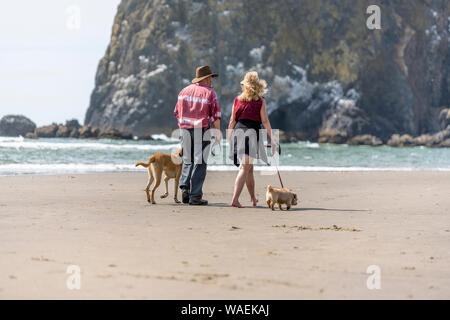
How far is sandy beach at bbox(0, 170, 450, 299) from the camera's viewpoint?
12.3 ft

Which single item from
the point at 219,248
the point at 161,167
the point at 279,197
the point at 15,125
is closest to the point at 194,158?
the point at 161,167

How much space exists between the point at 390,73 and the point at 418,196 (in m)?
91.5

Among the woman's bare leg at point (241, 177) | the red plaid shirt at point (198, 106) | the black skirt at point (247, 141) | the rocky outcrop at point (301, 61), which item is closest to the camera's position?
the black skirt at point (247, 141)

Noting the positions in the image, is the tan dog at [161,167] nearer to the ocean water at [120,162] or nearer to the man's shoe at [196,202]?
the man's shoe at [196,202]

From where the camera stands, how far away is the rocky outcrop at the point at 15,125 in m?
98.5

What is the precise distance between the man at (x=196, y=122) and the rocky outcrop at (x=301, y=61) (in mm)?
84452

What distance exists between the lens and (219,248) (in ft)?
16.6

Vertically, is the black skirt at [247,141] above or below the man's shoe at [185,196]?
above

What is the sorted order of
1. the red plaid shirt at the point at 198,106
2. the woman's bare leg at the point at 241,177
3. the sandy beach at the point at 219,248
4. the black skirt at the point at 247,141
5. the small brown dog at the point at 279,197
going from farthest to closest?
the red plaid shirt at the point at 198,106, the woman's bare leg at the point at 241,177, the black skirt at the point at 247,141, the small brown dog at the point at 279,197, the sandy beach at the point at 219,248

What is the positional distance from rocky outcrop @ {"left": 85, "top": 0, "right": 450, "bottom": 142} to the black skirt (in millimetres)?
84699

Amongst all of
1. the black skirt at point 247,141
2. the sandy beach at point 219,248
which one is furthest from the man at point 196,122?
the sandy beach at point 219,248

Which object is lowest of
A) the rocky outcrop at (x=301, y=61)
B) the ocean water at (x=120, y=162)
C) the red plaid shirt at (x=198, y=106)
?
the ocean water at (x=120, y=162)

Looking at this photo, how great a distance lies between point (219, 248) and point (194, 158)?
12.5 ft
